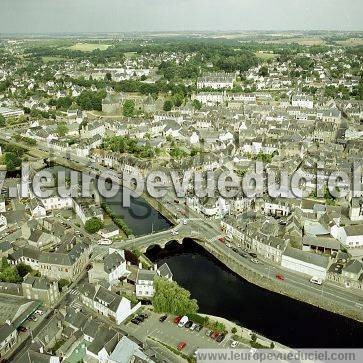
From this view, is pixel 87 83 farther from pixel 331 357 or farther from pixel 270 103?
pixel 331 357

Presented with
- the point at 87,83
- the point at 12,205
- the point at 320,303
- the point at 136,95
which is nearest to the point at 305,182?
the point at 320,303

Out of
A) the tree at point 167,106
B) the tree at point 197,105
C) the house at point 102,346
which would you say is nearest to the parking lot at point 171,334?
the house at point 102,346

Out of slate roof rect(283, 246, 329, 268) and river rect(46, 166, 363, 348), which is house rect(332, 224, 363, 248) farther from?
river rect(46, 166, 363, 348)

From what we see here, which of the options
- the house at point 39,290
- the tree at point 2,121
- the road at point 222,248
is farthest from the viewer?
the tree at point 2,121

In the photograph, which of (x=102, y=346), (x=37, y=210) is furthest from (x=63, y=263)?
(x=37, y=210)

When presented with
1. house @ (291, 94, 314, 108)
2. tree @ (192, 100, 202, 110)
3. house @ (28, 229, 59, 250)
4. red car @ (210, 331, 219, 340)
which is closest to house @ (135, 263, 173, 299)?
red car @ (210, 331, 219, 340)

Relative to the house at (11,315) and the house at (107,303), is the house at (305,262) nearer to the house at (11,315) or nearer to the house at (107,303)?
the house at (107,303)
